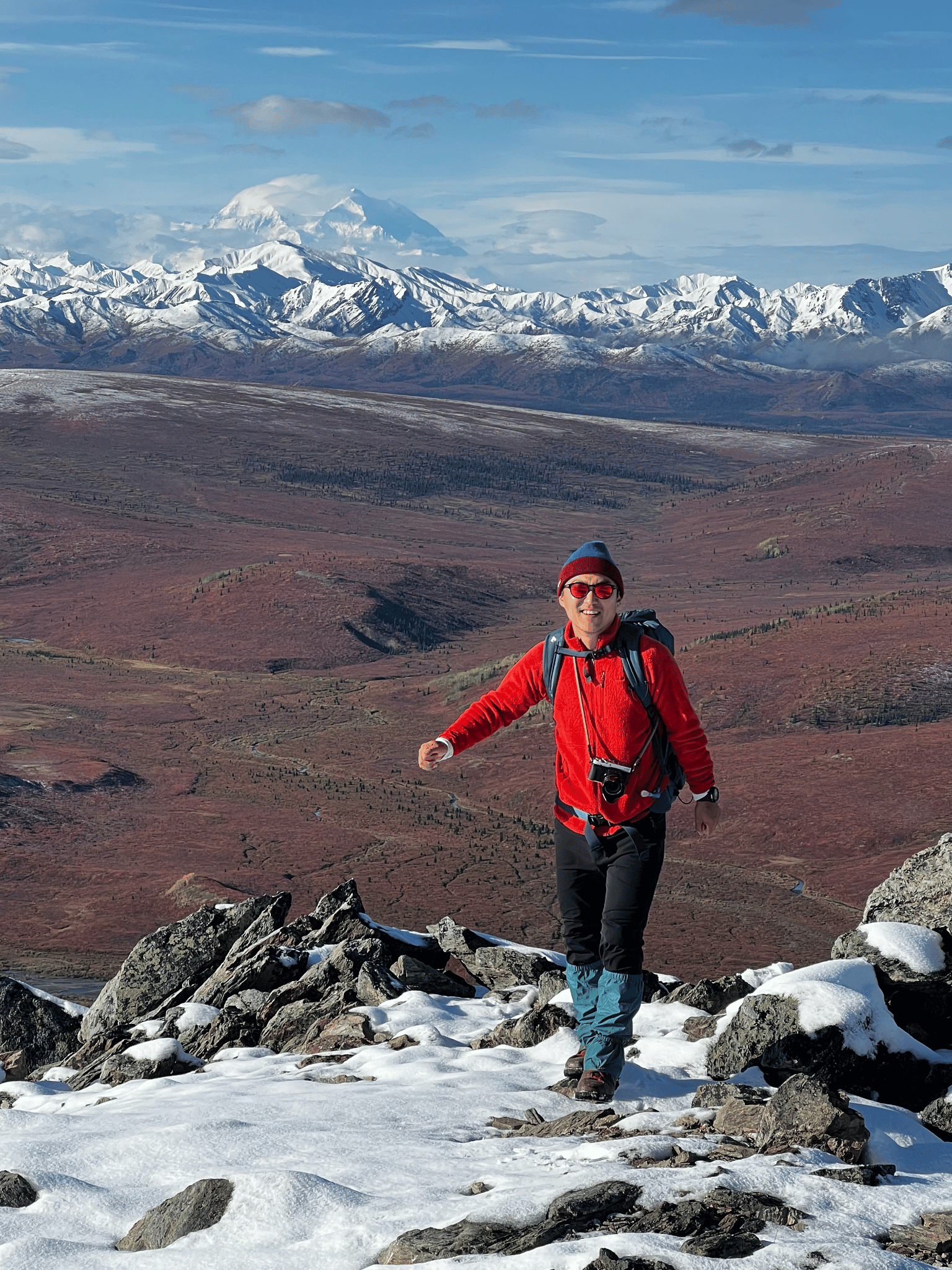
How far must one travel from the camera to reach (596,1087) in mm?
6586

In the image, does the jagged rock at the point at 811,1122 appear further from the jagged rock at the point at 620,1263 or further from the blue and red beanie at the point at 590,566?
the blue and red beanie at the point at 590,566

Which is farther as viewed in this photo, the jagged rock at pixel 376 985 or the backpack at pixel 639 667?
the jagged rock at pixel 376 985

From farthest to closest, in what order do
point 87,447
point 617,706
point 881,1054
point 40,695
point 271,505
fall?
1. point 87,447
2. point 271,505
3. point 40,695
4. point 881,1054
5. point 617,706

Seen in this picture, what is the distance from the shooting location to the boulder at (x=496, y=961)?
11055mm

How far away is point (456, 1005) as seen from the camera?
31.2 ft

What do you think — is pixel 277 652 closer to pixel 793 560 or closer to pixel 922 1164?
pixel 793 560

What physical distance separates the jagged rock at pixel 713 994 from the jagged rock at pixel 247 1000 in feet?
10.9

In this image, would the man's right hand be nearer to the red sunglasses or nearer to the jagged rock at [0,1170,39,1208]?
the red sunglasses

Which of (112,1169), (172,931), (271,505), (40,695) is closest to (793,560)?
(271,505)

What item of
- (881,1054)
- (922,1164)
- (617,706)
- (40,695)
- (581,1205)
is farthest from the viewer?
(40,695)

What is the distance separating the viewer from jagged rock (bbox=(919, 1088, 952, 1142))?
6480mm

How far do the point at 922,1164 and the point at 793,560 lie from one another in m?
86.8

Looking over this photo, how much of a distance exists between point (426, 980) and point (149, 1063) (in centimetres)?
244

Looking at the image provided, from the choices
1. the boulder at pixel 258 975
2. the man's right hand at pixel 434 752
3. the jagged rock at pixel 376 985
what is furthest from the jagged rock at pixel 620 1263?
the boulder at pixel 258 975
